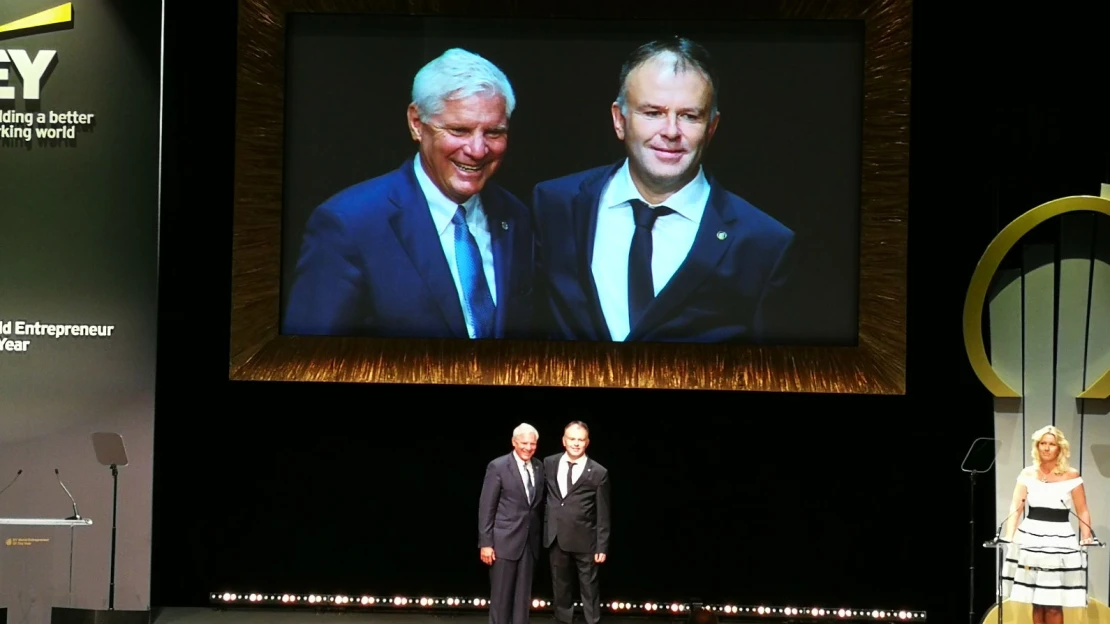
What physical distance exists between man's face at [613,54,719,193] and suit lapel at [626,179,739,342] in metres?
0.32

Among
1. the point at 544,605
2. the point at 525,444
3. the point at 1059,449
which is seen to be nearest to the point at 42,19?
the point at 525,444

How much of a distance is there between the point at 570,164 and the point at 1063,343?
10.7 ft

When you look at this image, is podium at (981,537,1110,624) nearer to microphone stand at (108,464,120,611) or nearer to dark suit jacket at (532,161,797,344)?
dark suit jacket at (532,161,797,344)

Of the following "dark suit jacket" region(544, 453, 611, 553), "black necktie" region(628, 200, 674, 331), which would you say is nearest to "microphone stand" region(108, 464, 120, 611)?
"dark suit jacket" region(544, 453, 611, 553)

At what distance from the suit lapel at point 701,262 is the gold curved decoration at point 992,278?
152cm

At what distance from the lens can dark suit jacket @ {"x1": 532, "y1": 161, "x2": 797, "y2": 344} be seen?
8.05m

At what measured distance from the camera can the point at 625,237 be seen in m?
8.11

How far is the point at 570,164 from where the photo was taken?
319 inches

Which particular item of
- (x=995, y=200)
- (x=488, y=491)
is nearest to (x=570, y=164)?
(x=488, y=491)

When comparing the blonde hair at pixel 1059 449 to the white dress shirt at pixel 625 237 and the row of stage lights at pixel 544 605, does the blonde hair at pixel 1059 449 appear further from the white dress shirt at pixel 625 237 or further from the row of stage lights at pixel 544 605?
the white dress shirt at pixel 625 237

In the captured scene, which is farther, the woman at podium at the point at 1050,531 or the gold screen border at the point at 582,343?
the gold screen border at the point at 582,343

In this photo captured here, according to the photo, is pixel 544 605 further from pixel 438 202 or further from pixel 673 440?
pixel 438 202

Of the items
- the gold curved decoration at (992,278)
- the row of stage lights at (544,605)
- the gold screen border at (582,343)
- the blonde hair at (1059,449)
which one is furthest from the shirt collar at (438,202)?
the blonde hair at (1059,449)

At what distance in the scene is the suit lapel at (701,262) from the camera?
317 inches
